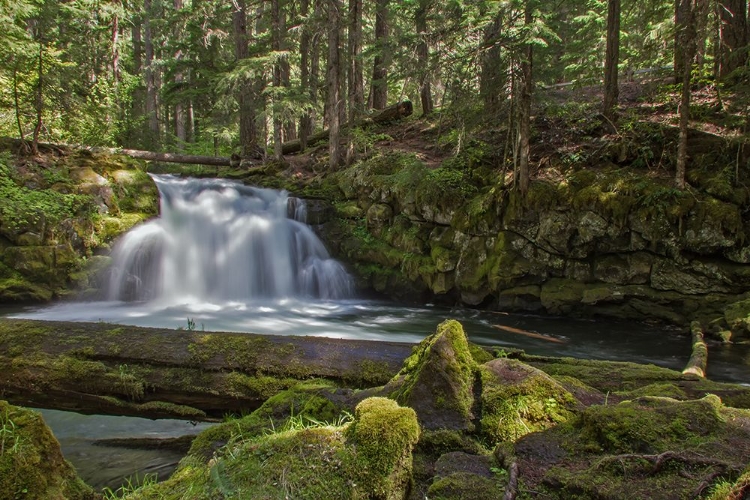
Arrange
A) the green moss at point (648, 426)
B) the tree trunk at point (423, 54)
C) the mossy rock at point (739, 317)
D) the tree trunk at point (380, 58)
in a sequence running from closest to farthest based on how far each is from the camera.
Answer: the green moss at point (648, 426) < the mossy rock at point (739, 317) < the tree trunk at point (423, 54) < the tree trunk at point (380, 58)

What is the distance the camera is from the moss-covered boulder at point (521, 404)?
2605mm

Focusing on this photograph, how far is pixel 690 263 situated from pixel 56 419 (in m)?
11.0

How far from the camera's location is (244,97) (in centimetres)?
1753

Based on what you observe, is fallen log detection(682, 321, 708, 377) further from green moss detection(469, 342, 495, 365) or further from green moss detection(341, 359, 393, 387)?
green moss detection(341, 359, 393, 387)

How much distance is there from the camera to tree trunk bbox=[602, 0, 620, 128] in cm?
1130

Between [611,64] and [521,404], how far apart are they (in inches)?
460

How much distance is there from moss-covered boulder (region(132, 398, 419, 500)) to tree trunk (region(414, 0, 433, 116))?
10740 millimetres

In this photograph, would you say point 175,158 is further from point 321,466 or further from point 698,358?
point 321,466

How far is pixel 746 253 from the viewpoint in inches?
340

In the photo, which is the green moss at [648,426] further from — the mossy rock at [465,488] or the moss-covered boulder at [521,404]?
the mossy rock at [465,488]

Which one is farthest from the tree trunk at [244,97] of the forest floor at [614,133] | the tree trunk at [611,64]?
the tree trunk at [611,64]

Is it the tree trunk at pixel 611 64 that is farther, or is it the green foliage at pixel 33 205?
the tree trunk at pixel 611 64

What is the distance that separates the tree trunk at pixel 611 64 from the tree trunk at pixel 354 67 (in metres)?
7.82

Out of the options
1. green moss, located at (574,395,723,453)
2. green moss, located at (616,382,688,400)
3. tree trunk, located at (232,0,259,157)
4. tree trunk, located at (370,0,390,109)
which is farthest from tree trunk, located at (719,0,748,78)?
tree trunk, located at (232,0,259,157)
